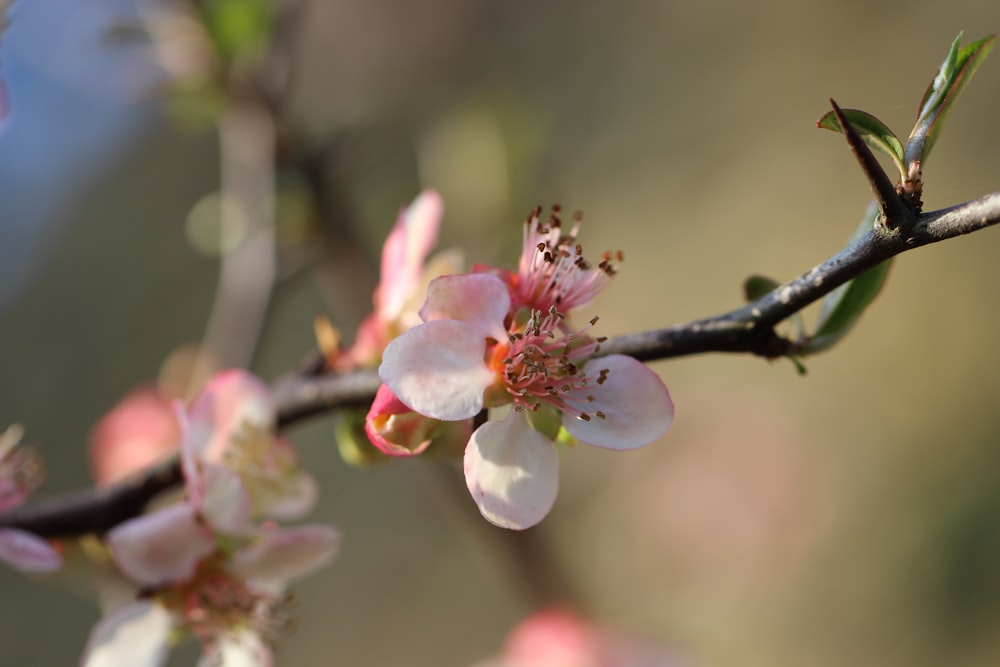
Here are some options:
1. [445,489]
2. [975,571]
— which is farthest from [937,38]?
[445,489]

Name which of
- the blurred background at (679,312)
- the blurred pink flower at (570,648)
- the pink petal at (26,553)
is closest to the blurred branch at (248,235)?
the blurred background at (679,312)

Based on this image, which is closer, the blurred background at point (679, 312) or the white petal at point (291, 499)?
the white petal at point (291, 499)

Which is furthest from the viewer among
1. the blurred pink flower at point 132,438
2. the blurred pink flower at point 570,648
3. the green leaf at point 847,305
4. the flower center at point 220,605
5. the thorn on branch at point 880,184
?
the blurred pink flower at point 570,648

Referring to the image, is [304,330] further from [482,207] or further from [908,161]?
[908,161]

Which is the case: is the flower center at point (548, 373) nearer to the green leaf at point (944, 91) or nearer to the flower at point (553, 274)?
the flower at point (553, 274)


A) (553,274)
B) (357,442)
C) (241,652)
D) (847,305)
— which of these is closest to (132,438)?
(241,652)

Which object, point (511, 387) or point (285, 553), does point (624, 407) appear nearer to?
point (511, 387)
